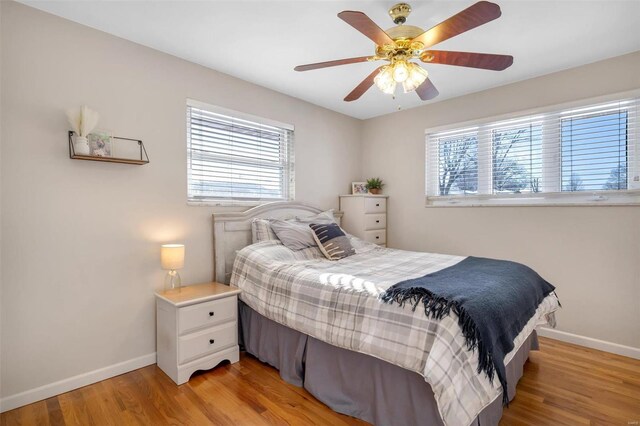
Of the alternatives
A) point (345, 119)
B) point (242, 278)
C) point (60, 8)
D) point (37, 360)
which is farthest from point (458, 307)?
point (345, 119)

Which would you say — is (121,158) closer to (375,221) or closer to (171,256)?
(171,256)

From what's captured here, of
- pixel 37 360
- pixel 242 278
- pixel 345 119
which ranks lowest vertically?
pixel 37 360

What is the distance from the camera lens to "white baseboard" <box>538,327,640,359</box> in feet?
8.79

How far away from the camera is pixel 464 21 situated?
1528mm

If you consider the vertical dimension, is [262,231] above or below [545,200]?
below

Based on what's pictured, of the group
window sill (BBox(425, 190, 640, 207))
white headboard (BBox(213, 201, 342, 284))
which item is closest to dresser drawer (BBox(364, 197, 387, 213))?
window sill (BBox(425, 190, 640, 207))

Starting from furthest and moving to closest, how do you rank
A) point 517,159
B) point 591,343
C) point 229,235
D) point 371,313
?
point 517,159
point 229,235
point 591,343
point 371,313

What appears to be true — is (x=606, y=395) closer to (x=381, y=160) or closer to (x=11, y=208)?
(x=381, y=160)

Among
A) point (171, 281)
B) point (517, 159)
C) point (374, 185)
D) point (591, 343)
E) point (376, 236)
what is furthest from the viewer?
point (374, 185)

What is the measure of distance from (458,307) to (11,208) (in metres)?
2.68

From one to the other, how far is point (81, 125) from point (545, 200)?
13.2 ft

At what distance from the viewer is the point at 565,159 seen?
120 inches

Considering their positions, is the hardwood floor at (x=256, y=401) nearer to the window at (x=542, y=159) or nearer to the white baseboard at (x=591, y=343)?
the white baseboard at (x=591, y=343)

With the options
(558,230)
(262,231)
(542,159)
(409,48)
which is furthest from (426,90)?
(558,230)
